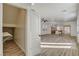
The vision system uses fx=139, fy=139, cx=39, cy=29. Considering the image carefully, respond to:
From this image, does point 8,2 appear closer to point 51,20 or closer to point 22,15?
point 22,15

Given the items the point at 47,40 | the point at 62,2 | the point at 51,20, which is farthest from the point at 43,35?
the point at 62,2

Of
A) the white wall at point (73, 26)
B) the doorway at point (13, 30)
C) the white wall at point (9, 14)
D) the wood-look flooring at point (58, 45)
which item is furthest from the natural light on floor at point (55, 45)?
the white wall at point (9, 14)

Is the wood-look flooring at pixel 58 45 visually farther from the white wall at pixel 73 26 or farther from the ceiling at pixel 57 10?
the ceiling at pixel 57 10

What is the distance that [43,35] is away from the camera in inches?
69.1

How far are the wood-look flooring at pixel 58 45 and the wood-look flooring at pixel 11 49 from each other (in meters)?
0.27

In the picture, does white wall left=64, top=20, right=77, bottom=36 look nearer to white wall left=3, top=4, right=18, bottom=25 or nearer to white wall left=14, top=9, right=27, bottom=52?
white wall left=14, top=9, right=27, bottom=52

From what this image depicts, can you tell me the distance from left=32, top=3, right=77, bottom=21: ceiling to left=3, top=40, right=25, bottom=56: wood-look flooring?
51 cm

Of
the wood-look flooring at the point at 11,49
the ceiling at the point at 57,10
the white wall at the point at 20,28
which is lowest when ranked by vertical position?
the wood-look flooring at the point at 11,49

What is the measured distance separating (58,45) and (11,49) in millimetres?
579

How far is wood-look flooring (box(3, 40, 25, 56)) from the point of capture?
170 cm

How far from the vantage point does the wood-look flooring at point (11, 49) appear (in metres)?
1.70

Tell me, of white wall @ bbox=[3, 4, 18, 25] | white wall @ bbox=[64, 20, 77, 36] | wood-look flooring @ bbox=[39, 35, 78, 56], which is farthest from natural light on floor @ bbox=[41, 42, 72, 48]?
white wall @ bbox=[3, 4, 18, 25]

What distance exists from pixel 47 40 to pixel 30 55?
281mm

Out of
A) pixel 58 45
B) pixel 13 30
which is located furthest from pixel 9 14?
pixel 58 45
